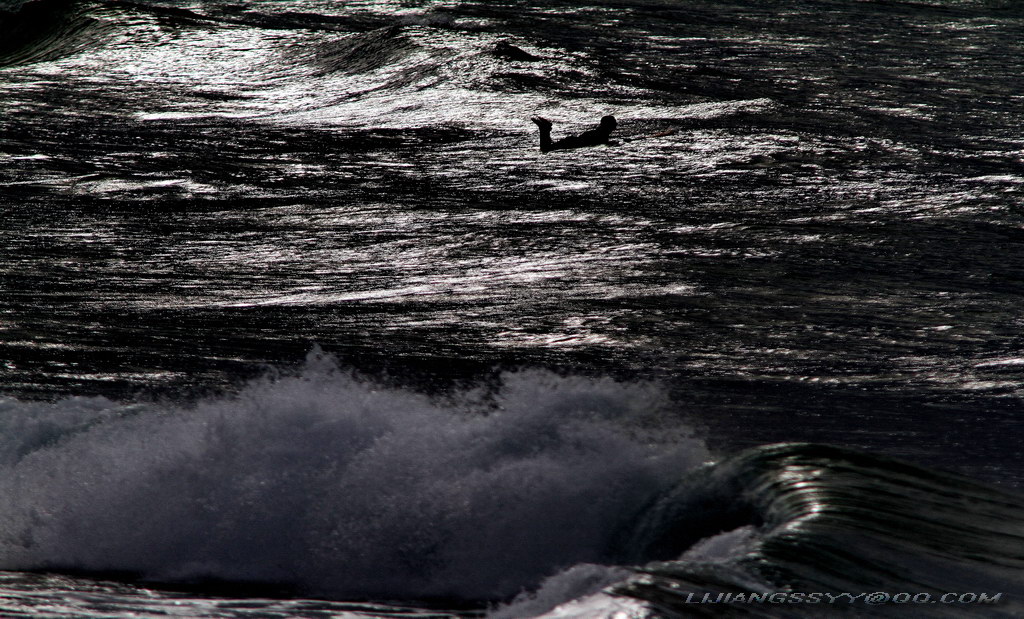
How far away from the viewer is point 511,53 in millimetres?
21016

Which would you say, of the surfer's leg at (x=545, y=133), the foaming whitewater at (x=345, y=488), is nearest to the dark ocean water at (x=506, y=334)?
the foaming whitewater at (x=345, y=488)

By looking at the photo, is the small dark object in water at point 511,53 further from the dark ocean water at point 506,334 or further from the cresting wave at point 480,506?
the cresting wave at point 480,506

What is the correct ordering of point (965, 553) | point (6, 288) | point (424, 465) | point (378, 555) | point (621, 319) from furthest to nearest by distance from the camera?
1. point (6, 288)
2. point (621, 319)
3. point (424, 465)
4. point (378, 555)
5. point (965, 553)

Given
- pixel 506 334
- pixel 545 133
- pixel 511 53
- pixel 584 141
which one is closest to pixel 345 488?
pixel 506 334

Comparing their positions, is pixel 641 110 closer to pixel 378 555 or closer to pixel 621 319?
pixel 621 319

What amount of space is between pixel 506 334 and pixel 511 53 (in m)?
13.0

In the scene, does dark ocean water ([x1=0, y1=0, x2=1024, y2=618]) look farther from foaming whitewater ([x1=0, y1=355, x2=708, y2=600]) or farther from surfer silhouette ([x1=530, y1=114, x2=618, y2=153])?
surfer silhouette ([x1=530, y1=114, x2=618, y2=153])

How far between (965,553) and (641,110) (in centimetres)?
1367

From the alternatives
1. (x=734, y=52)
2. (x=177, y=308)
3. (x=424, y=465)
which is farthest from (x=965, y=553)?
(x=734, y=52)

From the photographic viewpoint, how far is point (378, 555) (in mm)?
4992

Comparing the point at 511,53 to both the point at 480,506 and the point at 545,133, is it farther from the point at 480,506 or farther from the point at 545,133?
the point at 480,506

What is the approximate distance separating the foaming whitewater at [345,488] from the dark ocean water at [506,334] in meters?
0.02

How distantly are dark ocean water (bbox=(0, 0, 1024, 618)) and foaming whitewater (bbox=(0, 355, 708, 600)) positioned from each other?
0.02 m

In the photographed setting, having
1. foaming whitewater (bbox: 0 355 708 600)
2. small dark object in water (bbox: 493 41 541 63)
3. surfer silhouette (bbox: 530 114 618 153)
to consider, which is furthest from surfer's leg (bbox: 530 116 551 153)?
foaming whitewater (bbox: 0 355 708 600)
